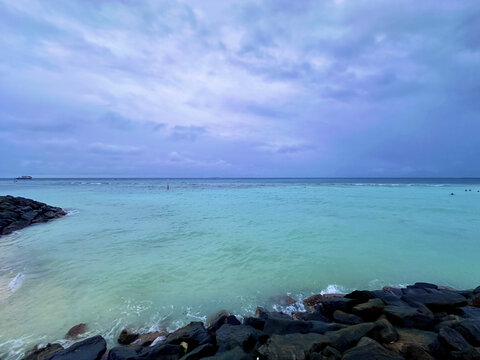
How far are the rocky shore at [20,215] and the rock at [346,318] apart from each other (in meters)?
17.0

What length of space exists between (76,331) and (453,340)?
6500mm

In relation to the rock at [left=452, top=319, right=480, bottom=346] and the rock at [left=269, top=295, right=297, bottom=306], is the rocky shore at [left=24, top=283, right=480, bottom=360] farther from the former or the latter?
the rock at [left=269, top=295, right=297, bottom=306]

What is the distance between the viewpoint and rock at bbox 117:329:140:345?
4.21 metres

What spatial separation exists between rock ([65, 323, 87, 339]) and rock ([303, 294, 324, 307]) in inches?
192

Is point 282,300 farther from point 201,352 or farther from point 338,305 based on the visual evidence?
point 201,352

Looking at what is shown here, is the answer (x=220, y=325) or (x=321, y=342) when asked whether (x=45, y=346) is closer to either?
(x=220, y=325)

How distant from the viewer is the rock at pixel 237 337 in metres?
3.55

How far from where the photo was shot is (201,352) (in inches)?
134

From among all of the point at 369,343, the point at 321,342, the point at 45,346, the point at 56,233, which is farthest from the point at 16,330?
the point at 56,233

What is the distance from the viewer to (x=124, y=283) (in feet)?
21.0

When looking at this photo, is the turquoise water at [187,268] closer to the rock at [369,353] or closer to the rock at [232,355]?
the rock at [232,355]

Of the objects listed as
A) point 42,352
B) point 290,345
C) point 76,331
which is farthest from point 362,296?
point 42,352

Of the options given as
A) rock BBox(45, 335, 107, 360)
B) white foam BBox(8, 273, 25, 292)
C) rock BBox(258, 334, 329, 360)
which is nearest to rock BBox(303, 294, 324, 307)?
rock BBox(258, 334, 329, 360)

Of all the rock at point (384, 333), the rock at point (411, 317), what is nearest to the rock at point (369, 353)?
the rock at point (384, 333)
